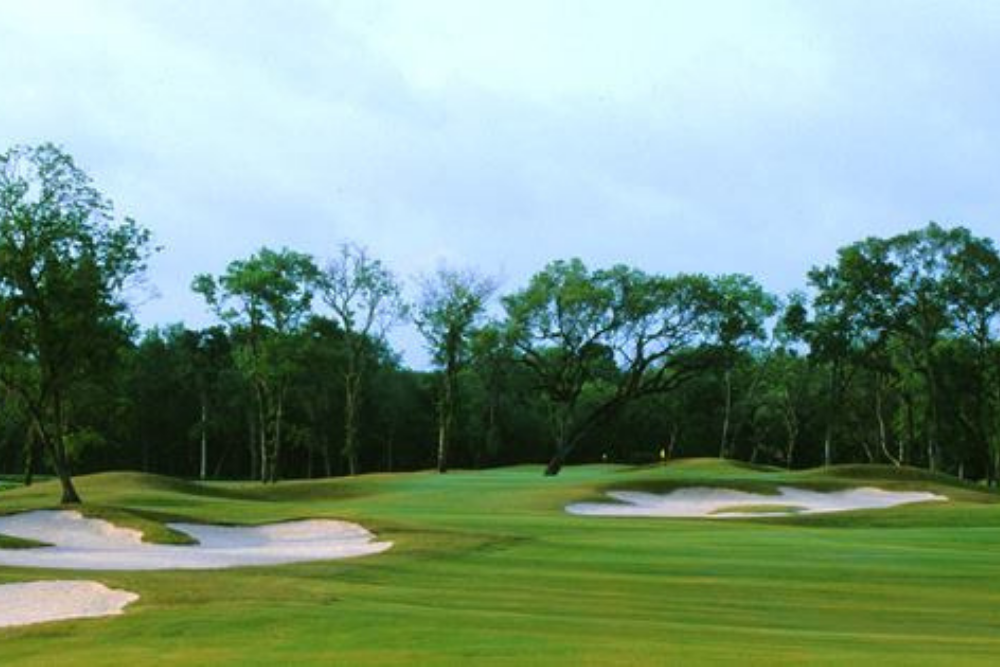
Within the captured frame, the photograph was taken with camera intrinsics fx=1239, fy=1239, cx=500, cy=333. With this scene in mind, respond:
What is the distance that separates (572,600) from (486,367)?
229ft

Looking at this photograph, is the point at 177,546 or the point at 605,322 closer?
the point at 177,546

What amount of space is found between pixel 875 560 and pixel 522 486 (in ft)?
98.7

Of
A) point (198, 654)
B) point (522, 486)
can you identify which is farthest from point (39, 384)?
point (198, 654)

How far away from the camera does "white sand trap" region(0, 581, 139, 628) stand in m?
15.5

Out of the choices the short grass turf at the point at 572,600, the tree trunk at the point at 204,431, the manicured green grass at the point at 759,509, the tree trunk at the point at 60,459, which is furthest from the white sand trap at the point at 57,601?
the tree trunk at the point at 204,431

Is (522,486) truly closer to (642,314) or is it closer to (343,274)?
(642,314)

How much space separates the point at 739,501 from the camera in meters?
48.5

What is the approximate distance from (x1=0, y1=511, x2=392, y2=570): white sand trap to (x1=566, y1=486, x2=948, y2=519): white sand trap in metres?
13.2

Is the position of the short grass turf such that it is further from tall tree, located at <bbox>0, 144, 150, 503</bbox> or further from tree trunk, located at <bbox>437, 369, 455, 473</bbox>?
tree trunk, located at <bbox>437, 369, 455, 473</bbox>

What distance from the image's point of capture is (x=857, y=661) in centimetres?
1038

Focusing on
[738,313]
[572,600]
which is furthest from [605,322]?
[572,600]

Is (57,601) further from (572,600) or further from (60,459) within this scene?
(60,459)

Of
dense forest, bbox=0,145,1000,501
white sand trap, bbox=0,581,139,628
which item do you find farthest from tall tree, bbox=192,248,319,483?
white sand trap, bbox=0,581,139,628

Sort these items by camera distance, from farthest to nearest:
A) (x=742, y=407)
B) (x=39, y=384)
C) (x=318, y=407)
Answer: (x=742, y=407)
(x=318, y=407)
(x=39, y=384)
